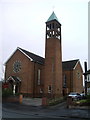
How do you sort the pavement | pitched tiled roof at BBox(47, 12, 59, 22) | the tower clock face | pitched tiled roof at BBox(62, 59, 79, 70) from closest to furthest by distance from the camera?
the pavement
pitched tiled roof at BBox(47, 12, 59, 22)
the tower clock face
pitched tiled roof at BBox(62, 59, 79, 70)

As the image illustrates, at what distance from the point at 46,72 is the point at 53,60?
3.12 metres

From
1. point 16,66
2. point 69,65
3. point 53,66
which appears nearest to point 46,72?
point 53,66

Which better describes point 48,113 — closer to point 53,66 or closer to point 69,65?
point 53,66

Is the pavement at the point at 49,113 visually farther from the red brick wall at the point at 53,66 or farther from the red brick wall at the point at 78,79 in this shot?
the red brick wall at the point at 78,79

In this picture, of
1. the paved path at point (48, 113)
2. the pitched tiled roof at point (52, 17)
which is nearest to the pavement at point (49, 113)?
the paved path at point (48, 113)

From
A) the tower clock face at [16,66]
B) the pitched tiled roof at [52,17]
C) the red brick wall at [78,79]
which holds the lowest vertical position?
the red brick wall at [78,79]

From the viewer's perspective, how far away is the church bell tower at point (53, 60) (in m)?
41.5

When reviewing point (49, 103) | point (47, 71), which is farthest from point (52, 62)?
point (49, 103)

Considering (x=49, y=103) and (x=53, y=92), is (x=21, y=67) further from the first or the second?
(x=49, y=103)

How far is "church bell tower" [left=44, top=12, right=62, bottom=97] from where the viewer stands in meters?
41.5

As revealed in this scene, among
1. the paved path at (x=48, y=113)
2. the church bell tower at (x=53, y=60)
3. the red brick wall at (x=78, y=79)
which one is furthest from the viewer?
the red brick wall at (x=78, y=79)

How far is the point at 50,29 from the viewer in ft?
145

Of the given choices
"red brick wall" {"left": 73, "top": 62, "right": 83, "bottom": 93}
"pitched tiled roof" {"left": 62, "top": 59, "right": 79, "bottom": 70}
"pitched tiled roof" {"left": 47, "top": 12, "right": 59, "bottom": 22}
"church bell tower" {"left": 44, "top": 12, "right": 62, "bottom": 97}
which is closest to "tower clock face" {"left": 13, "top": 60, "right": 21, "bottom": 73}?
"church bell tower" {"left": 44, "top": 12, "right": 62, "bottom": 97}

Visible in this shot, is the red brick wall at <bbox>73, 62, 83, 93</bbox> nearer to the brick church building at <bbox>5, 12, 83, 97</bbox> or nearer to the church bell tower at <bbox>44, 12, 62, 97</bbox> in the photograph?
the brick church building at <bbox>5, 12, 83, 97</bbox>
